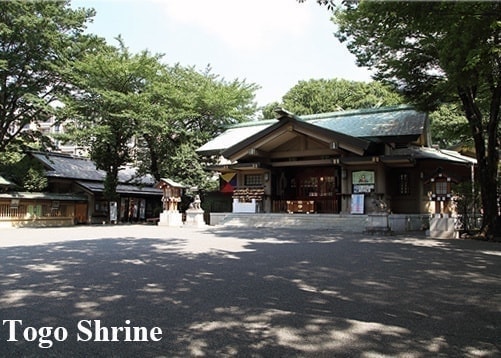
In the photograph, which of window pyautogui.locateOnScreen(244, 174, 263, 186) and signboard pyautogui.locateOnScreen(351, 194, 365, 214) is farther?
window pyautogui.locateOnScreen(244, 174, 263, 186)

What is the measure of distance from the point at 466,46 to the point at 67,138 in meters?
20.2

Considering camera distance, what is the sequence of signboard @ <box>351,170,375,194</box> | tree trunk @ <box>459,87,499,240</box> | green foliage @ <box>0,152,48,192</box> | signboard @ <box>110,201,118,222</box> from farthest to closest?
signboard @ <box>110,201,118,222</box>, green foliage @ <box>0,152,48,192</box>, signboard @ <box>351,170,375,194</box>, tree trunk @ <box>459,87,499,240</box>

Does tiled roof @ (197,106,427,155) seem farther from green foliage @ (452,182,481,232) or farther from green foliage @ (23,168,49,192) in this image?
green foliage @ (23,168,49,192)

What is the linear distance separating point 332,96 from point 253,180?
61.5 ft

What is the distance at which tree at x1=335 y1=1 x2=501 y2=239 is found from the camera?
7508 mm

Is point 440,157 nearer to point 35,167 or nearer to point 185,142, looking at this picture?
point 185,142

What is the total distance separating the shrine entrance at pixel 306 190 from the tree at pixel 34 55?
14216 millimetres

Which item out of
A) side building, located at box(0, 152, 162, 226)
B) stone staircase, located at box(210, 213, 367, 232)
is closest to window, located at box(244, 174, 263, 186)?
stone staircase, located at box(210, 213, 367, 232)

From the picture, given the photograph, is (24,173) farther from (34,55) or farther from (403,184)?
(403,184)

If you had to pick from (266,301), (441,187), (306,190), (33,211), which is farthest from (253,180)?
(266,301)

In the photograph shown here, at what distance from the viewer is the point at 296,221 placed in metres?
18.4

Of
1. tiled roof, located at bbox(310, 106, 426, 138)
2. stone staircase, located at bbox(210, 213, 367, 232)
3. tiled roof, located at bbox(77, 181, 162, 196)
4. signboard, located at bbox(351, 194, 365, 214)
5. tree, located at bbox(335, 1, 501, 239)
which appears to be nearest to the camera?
tree, located at bbox(335, 1, 501, 239)

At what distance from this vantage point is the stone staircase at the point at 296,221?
16828 millimetres

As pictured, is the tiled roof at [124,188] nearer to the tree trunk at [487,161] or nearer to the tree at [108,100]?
the tree at [108,100]
